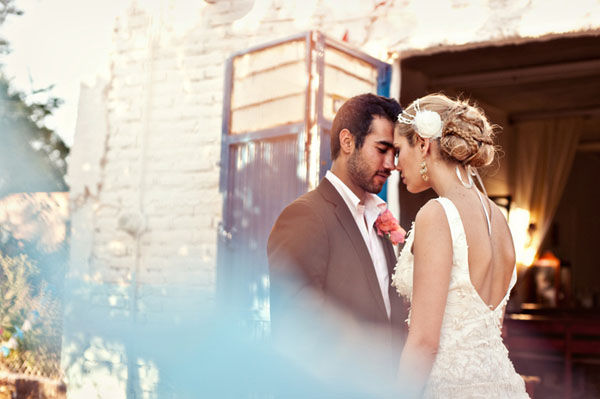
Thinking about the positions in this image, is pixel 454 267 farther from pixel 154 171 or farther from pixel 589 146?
pixel 589 146

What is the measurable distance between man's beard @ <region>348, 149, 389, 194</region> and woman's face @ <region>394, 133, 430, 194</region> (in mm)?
257

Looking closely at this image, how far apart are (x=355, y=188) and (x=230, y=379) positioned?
2.69 m

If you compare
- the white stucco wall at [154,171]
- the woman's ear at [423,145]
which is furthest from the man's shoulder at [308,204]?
the white stucco wall at [154,171]

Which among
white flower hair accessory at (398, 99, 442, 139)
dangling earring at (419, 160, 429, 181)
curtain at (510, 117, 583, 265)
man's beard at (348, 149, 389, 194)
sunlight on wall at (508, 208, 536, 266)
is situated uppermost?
curtain at (510, 117, 583, 265)

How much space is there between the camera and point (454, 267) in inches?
92.4

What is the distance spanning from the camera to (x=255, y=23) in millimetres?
5461

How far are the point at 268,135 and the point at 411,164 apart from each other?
84.0 inches

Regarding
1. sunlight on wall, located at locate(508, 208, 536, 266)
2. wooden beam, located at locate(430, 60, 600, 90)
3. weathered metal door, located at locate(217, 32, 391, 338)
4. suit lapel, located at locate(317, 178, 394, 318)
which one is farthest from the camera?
sunlight on wall, located at locate(508, 208, 536, 266)

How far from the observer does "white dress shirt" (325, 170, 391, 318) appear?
113 inches

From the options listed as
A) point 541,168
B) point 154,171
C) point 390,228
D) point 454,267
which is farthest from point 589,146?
point 454,267

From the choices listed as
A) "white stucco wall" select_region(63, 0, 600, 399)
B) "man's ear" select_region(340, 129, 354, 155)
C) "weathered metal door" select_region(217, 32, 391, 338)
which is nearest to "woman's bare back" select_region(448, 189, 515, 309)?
"man's ear" select_region(340, 129, 354, 155)

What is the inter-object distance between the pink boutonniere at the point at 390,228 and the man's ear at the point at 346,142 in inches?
12.7

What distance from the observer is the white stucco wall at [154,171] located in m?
5.37

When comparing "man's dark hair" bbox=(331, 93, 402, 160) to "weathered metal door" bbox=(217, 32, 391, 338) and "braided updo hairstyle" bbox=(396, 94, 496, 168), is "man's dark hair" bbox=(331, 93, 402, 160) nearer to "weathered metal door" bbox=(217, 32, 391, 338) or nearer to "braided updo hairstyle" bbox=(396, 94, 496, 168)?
"braided updo hairstyle" bbox=(396, 94, 496, 168)
